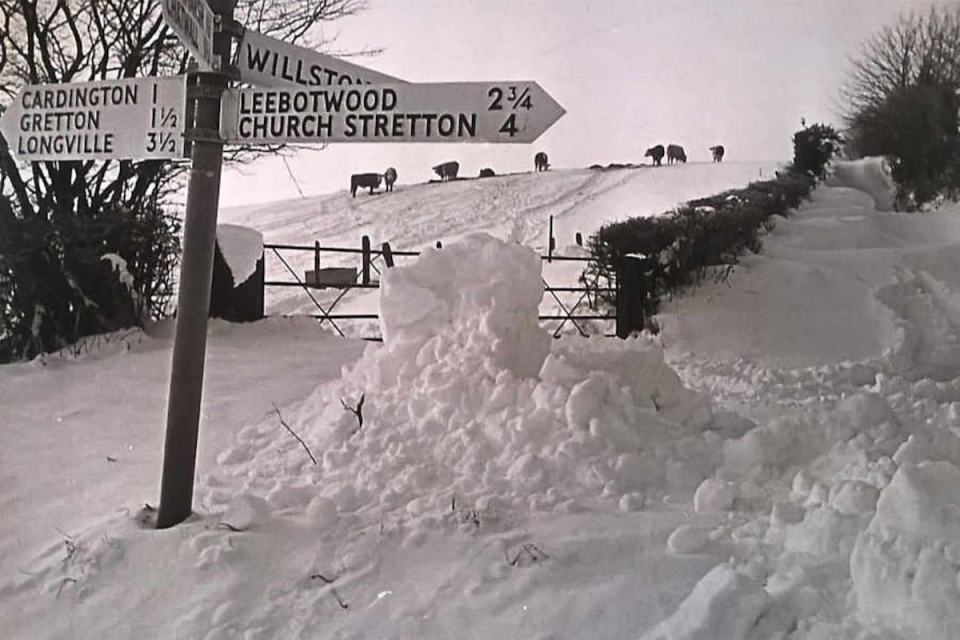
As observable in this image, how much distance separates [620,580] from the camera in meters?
2.24

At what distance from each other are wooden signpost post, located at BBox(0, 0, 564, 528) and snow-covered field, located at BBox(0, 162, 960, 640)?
1.36 ft

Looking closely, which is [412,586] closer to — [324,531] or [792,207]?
[324,531]

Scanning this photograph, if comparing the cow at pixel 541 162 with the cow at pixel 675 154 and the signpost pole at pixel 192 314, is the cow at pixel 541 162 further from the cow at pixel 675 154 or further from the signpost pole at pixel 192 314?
the signpost pole at pixel 192 314

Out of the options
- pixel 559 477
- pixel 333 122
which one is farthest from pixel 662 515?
pixel 333 122

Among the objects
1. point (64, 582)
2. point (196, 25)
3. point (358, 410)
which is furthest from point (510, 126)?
point (64, 582)

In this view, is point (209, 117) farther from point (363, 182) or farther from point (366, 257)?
point (366, 257)

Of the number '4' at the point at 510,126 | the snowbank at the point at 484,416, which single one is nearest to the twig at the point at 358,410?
the snowbank at the point at 484,416

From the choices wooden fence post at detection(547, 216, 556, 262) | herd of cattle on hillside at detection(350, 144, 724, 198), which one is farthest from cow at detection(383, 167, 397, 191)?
wooden fence post at detection(547, 216, 556, 262)

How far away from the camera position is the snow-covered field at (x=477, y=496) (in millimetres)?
2092

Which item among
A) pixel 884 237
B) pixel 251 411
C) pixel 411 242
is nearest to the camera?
pixel 251 411

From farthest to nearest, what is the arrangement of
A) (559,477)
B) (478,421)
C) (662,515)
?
(478,421), (559,477), (662,515)

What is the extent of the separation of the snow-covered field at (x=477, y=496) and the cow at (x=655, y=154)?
9.51 feet

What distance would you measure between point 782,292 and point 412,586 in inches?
256

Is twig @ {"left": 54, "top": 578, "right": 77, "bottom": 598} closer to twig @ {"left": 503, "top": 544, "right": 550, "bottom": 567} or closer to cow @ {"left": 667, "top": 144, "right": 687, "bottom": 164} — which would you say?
twig @ {"left": 503, "top": 544, "right": 550, "bottom": 567}
